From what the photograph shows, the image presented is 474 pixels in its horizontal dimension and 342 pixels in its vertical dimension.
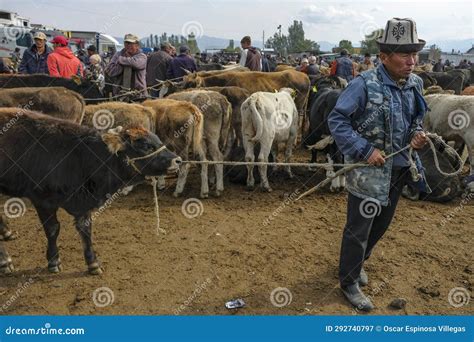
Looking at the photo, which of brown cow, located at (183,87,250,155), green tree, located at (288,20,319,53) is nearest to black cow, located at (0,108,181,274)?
brown cow, located at (183,87,250,155)

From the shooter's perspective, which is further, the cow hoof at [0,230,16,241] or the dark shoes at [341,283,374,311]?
the cow hoof at [0,230,16,241]

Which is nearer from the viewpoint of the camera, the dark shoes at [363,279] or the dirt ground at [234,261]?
the dirt ground at [234,261]

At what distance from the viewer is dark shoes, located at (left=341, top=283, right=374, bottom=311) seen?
3740 mm

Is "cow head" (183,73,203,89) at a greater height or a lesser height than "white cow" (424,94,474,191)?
greater

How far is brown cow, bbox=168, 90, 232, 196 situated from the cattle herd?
2cm

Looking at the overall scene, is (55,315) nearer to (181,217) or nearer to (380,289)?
(181,217)

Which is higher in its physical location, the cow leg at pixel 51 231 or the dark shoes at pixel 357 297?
the cow leg at pixel 51 231

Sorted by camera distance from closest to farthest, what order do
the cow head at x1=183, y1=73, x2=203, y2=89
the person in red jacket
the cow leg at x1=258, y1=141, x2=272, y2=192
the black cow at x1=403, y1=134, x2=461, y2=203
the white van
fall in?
1. the black cow at x1=403, y1=134, x2=461, y2=203
2. the cow leg at x1=258, y1=141, x2=272, y2=192
3. the person in red jacket
4. the cow head at x1=183, y1=73, x2=203, y2=89
5. the white van

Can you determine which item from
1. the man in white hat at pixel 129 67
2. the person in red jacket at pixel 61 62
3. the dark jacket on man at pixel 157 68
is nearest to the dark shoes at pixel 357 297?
the man in white hat at pixel 129 67

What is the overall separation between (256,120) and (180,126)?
125 centimetres

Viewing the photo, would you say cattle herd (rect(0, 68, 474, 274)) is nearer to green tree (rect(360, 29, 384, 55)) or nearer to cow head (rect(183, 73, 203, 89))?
cow head (rect(183, 73, 203, 89))

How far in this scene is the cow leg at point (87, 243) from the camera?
167 inches

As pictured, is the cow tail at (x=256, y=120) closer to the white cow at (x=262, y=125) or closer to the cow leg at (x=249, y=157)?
the white cow at (x=262, y=125)

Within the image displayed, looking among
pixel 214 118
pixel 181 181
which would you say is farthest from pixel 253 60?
pixel 181 181
